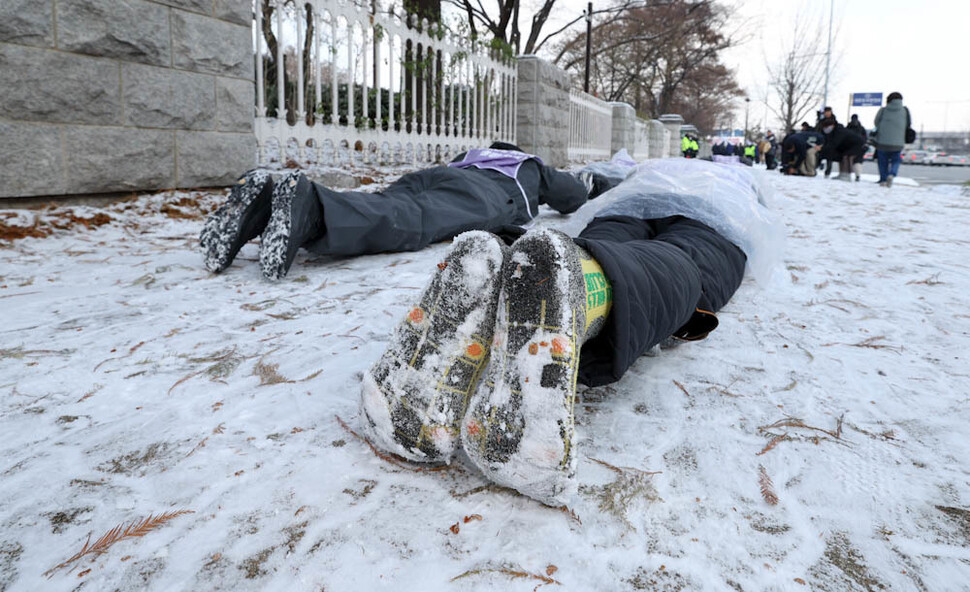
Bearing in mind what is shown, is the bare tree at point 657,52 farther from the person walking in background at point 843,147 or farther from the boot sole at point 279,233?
the boot sole at point 279,233

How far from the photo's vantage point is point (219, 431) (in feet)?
4.05

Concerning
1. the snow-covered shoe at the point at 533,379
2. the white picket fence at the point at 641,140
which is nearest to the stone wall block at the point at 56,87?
the snow-covered shoe at the point at 533,379

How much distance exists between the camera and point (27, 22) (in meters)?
3.23

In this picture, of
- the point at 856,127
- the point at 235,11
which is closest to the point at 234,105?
the point at 235,11

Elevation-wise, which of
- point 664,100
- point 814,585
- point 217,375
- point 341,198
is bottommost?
point 814,585

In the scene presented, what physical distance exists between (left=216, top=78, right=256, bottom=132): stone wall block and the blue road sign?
45.8 meters

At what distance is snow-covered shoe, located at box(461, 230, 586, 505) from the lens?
0.95 m

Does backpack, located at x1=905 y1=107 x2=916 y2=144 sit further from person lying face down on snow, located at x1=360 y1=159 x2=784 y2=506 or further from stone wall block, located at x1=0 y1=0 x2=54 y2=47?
stone wall block, located at x1=0 y1=0 x2=54 y2=47

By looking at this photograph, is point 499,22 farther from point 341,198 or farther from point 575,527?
point 575,527

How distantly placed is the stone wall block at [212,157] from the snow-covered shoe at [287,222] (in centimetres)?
216

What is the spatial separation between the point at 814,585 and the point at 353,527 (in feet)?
2.37

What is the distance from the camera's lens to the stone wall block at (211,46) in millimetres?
3908

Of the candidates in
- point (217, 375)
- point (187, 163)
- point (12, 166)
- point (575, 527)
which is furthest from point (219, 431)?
point (187, 163)

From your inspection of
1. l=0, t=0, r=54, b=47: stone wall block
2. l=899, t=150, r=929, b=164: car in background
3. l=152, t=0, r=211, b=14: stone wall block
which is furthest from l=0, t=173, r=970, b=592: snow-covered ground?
l=899, t=150, r=929, b=164: car in background
